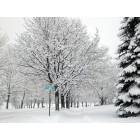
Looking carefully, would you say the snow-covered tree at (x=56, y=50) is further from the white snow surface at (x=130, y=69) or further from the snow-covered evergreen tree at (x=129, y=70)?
the white snow surface at (x=130, y=69)

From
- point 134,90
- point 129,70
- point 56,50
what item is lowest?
point 134,90

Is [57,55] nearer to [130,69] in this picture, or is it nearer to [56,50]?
[56,50]

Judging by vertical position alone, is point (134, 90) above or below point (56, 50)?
below

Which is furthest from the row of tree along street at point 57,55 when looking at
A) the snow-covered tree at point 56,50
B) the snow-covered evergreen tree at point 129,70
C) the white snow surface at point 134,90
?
the white snow surface at point 134,90


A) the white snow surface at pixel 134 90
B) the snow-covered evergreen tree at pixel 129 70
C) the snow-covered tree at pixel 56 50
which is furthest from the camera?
the snow-covered tree at pixel 56 50

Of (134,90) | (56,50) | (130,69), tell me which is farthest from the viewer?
(56,50)

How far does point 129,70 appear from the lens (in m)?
11.0

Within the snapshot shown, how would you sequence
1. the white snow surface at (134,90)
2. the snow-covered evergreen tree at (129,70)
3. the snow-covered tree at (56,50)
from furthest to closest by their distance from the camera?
1. the snow-covered tree at (56,50)
2. the snow-covered evergreen tree at (129,70)
3. the white snow surface at (134,90)

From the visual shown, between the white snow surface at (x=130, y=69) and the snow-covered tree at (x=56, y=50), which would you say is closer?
the white snow surface at (x=130, y=69)

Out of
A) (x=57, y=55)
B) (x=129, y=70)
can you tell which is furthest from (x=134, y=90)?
(x=57, y=55)

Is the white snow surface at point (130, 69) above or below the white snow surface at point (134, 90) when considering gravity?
above

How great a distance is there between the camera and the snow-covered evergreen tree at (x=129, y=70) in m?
10.9
